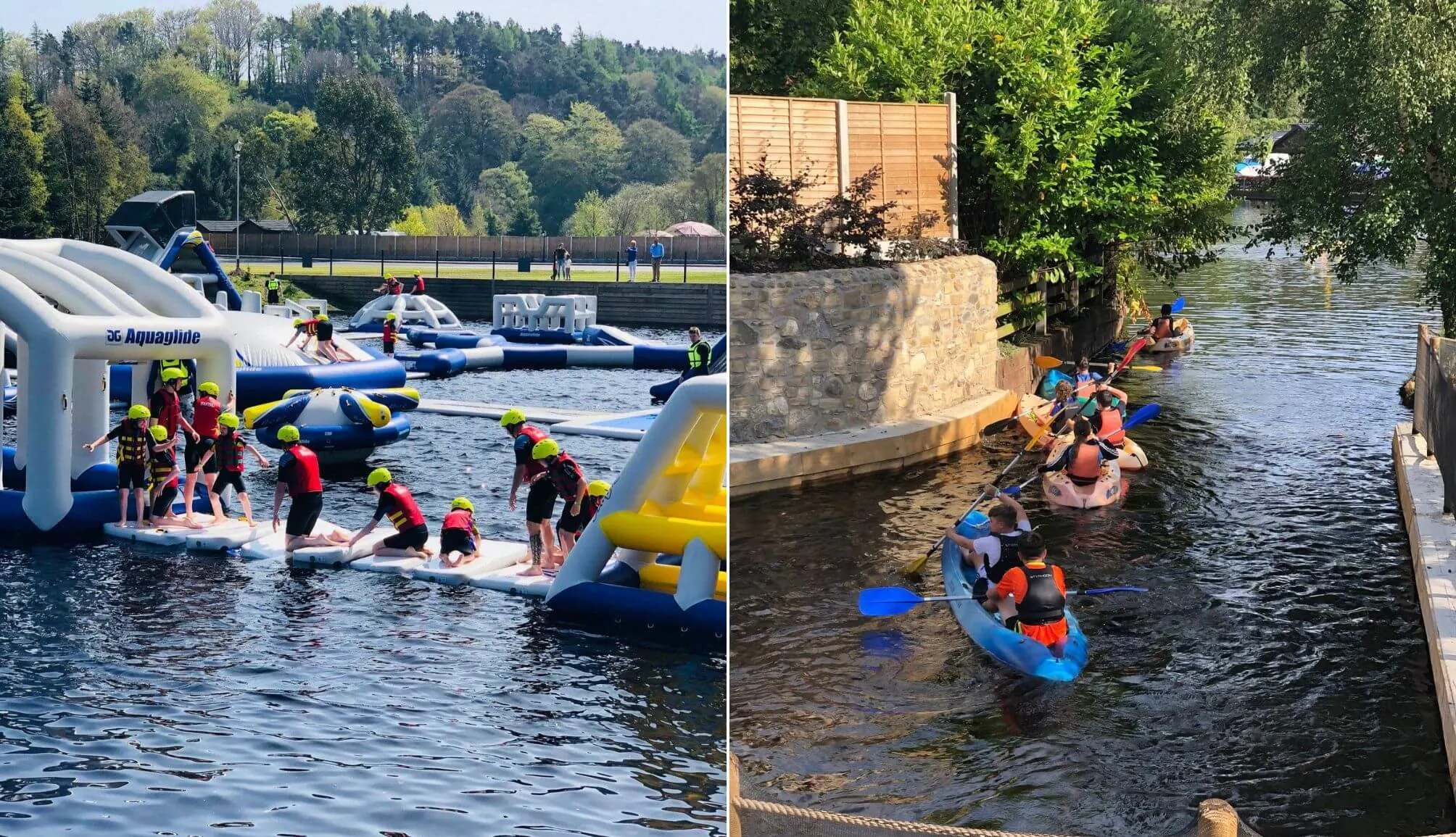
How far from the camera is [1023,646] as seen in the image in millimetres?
8180

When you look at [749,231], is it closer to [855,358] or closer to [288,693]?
[855,358]

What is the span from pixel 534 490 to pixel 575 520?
1.07 feet

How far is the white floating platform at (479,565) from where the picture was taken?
9719mm

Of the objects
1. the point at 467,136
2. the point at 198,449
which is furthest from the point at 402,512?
the point at 467,136

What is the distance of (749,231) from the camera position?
13.6 metres

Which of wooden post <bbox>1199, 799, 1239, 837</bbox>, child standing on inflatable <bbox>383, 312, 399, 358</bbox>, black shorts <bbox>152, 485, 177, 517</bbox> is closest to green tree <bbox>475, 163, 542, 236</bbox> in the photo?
wooden post <bbox>1199, 799, 1239, 837</bbox>

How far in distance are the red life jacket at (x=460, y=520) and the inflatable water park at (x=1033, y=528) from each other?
263 cm

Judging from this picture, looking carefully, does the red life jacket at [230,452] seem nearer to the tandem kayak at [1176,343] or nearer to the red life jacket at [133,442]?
the red life jacket at [133,442]

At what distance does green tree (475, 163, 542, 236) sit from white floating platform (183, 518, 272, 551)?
499cm

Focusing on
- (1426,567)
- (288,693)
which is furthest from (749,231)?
(288,693)

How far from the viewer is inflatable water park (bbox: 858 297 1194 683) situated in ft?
26.8

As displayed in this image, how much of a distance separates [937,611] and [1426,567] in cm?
283

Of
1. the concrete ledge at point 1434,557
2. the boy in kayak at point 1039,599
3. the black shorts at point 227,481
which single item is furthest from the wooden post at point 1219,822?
the black shorts at point 227,481

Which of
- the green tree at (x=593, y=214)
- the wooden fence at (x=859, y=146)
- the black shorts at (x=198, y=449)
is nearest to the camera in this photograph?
the green tree at (x=593, y=214)
